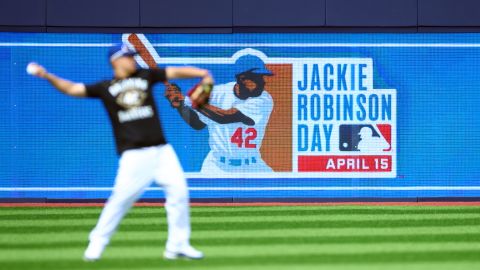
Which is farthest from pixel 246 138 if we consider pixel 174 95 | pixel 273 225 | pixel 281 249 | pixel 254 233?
pixel 281 249

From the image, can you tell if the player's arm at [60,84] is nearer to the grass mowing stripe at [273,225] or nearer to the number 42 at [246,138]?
the grass mowing stripe at [273,225]

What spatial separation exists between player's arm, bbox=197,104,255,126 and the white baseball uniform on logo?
0.05 meters

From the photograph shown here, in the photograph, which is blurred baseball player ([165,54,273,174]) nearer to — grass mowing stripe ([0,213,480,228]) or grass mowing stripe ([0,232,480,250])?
grass mowing stripe ([0,213,480,228])

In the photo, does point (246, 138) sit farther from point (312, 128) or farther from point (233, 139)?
point (312, 128)

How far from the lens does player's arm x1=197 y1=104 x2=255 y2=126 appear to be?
54.2ft

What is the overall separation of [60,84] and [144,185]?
1.17 m

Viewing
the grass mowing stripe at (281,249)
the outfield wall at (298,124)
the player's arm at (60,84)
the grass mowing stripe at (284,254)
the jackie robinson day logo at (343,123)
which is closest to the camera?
the player's arm at (60,84)

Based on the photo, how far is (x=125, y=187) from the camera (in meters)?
8.34

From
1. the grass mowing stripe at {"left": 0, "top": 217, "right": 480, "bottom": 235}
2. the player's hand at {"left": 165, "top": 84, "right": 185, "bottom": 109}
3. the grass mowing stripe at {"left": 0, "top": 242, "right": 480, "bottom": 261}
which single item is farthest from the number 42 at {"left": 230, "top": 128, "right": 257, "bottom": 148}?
the grass mowing stripe at {"left": 0, "top": 242, "right": 480, "bottom": 261}

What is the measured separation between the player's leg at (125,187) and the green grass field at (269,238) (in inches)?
11.0

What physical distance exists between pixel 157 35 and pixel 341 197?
14.1 feet

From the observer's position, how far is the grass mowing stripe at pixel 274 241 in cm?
998
